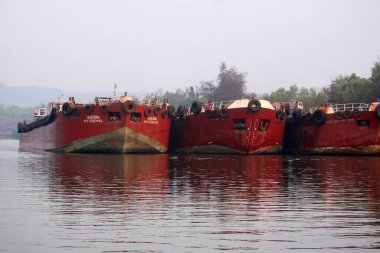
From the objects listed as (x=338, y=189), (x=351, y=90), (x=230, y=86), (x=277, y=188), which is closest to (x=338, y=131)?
(x=338, y=189)

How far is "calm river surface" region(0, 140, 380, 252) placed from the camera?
35.4 ft

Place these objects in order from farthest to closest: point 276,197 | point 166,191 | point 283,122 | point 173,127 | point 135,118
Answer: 1. point 173,127
2. point 283,122
3. point 135,118
4. point 166,191
5. point 276,197

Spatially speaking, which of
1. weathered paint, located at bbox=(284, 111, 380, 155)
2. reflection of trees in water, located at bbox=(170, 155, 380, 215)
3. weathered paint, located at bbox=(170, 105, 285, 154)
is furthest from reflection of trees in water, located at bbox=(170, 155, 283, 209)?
weathered paint, located at bbox=(284, 111, 380, 155)

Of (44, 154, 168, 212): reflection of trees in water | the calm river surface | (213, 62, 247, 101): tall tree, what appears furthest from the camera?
(213, 62, 247, 101): tall tree

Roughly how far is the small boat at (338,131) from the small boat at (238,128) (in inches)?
113

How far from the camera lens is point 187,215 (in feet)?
46.0

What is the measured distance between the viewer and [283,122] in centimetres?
5359

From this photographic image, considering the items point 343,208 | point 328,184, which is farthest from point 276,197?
point 328,184

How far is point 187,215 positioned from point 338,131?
128 feet

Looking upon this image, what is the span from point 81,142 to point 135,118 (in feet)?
16.5

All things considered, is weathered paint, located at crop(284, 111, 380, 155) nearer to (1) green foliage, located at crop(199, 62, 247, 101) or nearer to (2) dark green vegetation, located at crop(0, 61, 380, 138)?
(2) dark green vegetation, located at crop(0, 61, 380, 138)

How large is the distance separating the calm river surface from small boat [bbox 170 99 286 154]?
26.0 metres

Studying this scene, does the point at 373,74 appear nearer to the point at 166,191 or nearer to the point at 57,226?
the point at 166,191

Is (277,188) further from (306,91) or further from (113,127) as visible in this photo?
(306,91)
